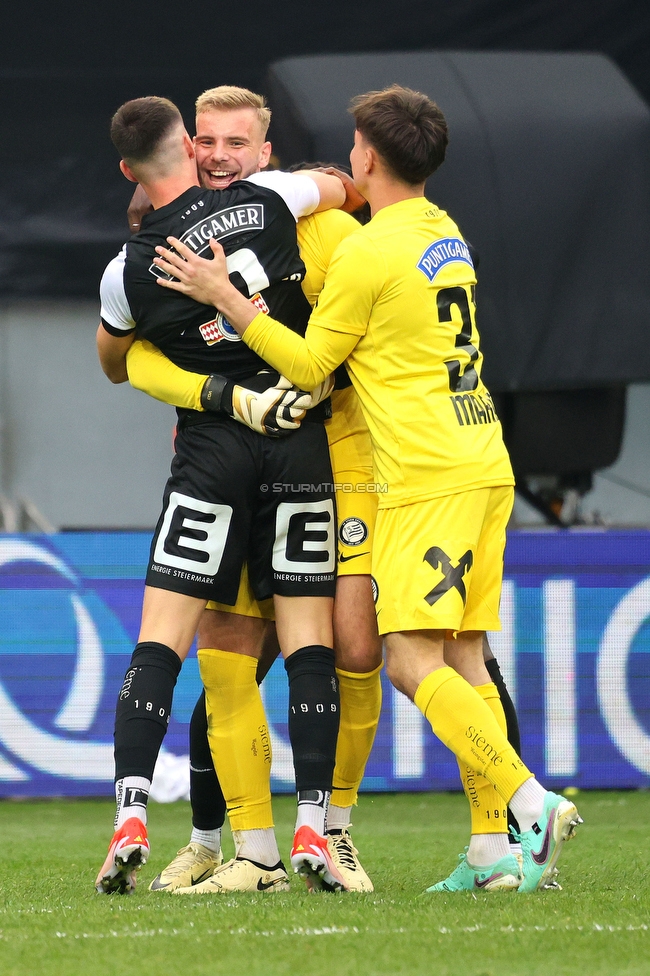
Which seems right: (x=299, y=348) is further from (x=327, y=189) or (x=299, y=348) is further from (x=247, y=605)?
(x=247, y=605)

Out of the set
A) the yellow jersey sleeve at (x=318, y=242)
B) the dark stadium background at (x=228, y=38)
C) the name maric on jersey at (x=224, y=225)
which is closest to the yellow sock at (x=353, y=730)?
the yellow jersey sleeve at (x=318, y=242)

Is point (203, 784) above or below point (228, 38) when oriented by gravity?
below

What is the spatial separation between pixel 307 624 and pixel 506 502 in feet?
1.79

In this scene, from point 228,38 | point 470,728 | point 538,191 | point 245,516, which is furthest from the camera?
point 228,38

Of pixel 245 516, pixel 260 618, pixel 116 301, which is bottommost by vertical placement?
pixel 260 618

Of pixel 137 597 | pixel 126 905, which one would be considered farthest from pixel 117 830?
pixel 137 597

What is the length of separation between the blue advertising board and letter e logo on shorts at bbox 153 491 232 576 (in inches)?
107

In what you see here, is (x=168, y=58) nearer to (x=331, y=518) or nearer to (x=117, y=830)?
(x=331, y=518)

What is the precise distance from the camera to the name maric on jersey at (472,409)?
116 inches

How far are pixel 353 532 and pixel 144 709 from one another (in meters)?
0.65

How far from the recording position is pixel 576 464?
24.6 ft

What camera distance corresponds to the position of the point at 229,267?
9.90 feet

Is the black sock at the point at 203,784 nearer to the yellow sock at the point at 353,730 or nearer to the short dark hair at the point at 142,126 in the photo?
the yellow sock at the point at 353,730

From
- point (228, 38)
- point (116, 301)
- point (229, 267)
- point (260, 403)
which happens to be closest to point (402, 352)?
point (260, 403)
